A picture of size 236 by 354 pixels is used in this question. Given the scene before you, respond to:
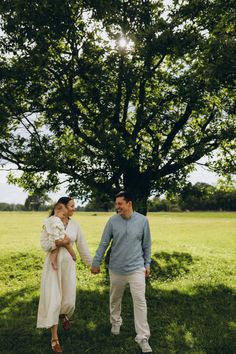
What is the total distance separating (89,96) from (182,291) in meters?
7.89

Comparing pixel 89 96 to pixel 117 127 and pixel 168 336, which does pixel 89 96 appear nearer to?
pixel 117 127

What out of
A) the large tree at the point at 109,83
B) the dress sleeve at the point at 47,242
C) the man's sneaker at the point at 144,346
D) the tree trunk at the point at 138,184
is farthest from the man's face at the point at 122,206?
the tree trunk at the point at 138,184

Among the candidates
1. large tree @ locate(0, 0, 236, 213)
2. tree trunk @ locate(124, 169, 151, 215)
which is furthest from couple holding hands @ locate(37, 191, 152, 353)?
tree trunk @ locate(124, 169, 151, 215)

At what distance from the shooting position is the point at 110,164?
1539cm

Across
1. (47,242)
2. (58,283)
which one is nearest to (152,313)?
(58,283)

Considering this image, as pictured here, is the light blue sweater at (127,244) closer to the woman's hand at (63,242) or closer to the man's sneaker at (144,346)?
the woman's hand at (63,242)

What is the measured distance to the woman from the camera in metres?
8.27

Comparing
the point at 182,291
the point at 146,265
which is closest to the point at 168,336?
the point at 146,265

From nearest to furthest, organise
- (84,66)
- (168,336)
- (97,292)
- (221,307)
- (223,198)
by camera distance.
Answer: (168,336) → (221,307) → (97,292) → (84,66) → (223,198)

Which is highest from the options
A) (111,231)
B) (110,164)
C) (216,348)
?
(110,164)

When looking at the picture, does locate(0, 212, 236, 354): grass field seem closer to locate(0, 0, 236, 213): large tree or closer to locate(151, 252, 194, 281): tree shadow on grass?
locate(151, 252, 194, 281): tree shadow on grass

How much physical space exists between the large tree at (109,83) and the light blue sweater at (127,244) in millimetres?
5546

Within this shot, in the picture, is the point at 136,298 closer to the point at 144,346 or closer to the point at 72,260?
the point at 144,346

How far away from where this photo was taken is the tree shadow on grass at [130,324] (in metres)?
Answer: 8.55
